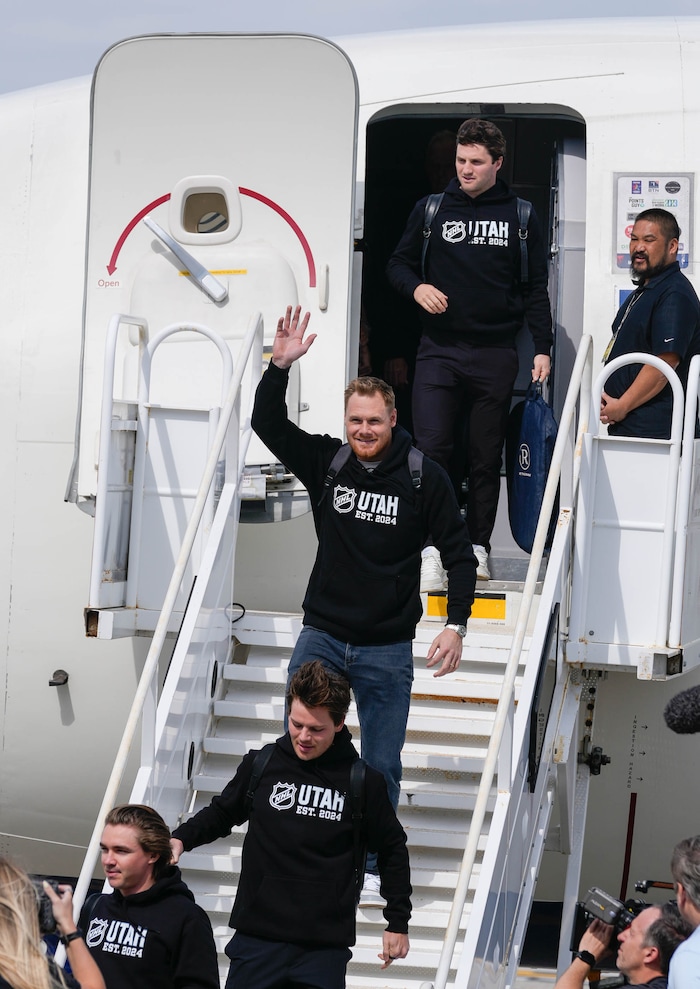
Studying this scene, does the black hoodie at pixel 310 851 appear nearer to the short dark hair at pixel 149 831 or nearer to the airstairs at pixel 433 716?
the short dark hair at pixel 149 831

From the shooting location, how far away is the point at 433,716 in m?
6.10

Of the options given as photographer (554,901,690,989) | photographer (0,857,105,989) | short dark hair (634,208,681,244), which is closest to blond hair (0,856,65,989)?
photographer (0,857,105,989)

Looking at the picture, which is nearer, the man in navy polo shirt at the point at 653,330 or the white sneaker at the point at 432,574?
the man in navy polo shirt at the point at 653,330

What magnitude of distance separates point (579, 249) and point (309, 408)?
1714mm

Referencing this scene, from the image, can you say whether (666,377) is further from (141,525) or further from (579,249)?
(141,525)

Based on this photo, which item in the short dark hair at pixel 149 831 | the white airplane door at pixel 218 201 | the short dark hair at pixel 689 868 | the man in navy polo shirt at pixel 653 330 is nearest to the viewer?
the short dark hair at pixel 689 868

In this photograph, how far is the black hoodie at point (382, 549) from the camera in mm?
5109

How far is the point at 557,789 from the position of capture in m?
6.04

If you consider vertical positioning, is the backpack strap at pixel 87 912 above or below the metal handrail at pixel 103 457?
below

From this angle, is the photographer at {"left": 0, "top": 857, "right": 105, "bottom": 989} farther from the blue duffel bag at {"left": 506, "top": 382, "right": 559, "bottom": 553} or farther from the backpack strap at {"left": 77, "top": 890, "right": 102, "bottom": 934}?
the blue duffel bag at {"left": 506, "top": 382, "right": 559, "bottom": 553}

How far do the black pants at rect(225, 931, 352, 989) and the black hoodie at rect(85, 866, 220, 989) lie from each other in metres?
0.26

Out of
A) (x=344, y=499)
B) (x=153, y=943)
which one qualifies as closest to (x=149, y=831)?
(x=153, y=943)

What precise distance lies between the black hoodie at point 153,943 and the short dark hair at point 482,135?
3.91 m

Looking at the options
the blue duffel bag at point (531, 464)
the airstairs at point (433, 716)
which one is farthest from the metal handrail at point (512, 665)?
the blue duffel bag at point (531, 464)
